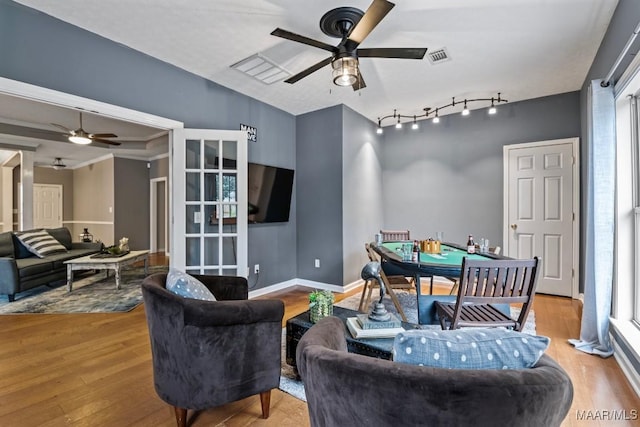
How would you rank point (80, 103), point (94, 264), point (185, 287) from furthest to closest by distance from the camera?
1. point (94, 264)
2. point (80, 103)
3. point (185, 287)

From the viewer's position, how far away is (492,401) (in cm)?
70

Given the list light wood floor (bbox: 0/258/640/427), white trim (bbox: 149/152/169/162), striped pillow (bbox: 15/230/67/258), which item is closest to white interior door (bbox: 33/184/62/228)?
white trim (bbox: 149/152/169/162)

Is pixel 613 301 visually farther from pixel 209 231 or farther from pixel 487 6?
pixel 209 231

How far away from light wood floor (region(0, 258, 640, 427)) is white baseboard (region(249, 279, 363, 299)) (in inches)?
58.4

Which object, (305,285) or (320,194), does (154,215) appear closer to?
(305,285)

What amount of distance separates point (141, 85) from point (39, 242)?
349 centimetres

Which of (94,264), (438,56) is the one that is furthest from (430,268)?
(94,264)

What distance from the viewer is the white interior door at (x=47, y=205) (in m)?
8.38

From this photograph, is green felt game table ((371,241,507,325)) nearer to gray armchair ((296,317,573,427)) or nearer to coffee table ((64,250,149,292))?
gray armchair ((296,317,573,427))

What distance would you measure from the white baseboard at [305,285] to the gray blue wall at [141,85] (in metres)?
0.09

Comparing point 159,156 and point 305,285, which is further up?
point 159,156

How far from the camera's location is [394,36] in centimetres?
262

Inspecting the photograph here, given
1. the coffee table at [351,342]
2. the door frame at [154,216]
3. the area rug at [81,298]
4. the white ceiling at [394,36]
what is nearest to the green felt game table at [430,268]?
the coffee table at [351,342]

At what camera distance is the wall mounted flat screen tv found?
399 cm
